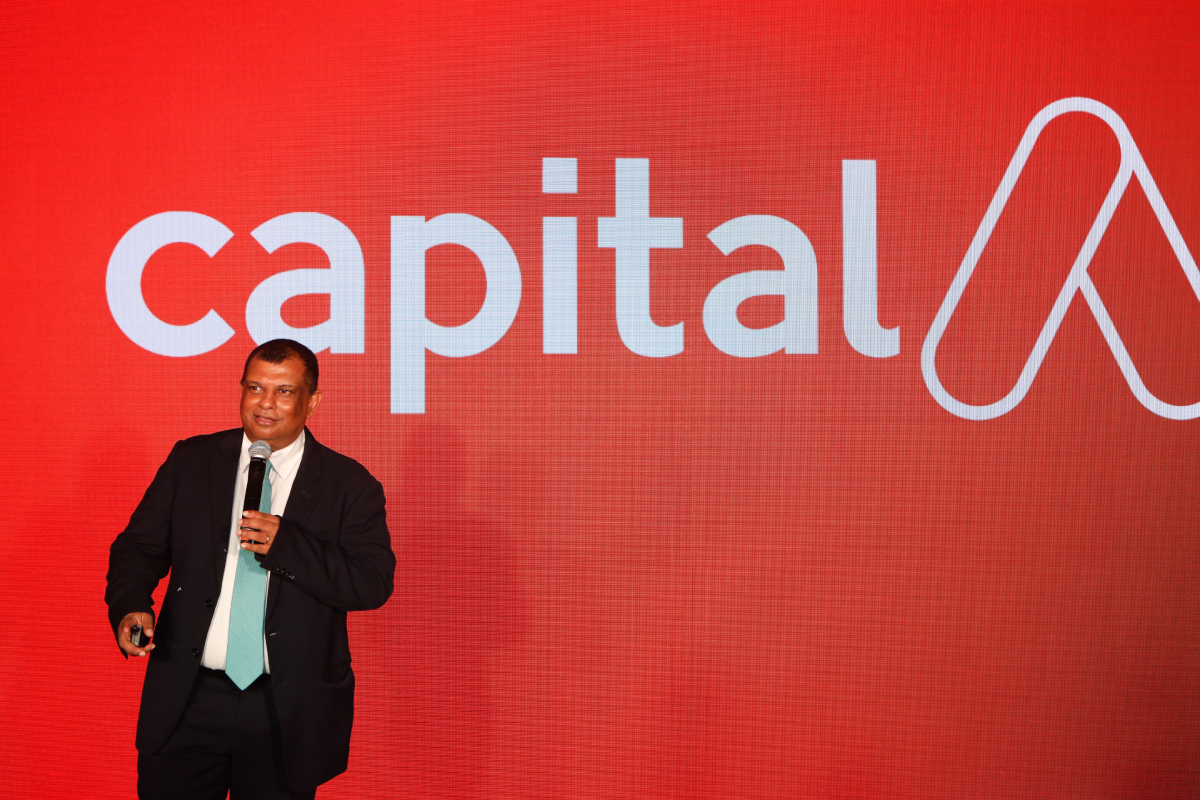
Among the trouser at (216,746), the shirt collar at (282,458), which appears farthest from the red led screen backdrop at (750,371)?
the trouser at (216,746)

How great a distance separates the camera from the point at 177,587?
6.57 ft

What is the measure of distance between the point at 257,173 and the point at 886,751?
2.97m

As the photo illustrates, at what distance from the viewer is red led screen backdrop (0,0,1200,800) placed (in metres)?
2.88

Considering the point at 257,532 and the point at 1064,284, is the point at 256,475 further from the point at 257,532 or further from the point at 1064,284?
the point at 1064,284

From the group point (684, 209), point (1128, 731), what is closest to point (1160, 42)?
point (684, 209)

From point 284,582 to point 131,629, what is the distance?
1.08 ft

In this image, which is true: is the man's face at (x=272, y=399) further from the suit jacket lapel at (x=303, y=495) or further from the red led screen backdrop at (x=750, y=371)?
the red led screen backdrop at (x=750, y=371)

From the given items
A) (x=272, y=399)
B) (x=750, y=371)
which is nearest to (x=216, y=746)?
(x=272, y=399)

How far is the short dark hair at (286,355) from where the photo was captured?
2.03 metres

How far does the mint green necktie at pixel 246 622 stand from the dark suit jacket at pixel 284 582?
0.09ft

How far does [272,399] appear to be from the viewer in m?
2.02

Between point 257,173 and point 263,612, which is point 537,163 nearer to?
point 257,173

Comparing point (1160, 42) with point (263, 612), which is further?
point (1160, 42)

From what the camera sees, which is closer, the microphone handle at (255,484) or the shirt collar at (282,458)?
the microphone handle at (255,484)
